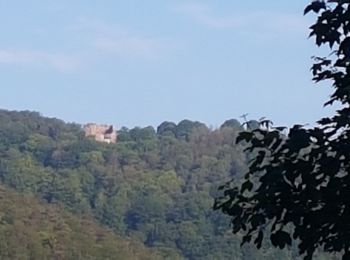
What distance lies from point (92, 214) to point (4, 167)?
9.51 m

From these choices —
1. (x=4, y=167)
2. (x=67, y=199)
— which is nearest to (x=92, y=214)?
(x=67, y=199)

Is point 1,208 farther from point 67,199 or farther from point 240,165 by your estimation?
point 240,165

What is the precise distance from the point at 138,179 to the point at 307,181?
52172 millimetres

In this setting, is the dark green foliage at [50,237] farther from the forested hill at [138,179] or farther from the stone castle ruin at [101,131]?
the stone castle ruin at [101,131]

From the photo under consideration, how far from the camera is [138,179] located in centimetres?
5541

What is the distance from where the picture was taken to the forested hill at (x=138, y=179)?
4562cm

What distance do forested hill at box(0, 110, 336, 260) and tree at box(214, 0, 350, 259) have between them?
30820 mm

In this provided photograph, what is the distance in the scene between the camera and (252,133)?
360 centimetres

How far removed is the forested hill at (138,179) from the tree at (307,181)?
3082 centimetres

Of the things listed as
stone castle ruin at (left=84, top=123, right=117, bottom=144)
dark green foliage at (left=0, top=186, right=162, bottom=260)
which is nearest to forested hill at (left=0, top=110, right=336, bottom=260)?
dark green foliage at (left=0, top=186, right=162, bottom=260)

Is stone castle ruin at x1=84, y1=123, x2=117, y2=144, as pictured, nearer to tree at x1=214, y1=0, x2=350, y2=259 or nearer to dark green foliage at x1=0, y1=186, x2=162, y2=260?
dark green foliage at x1=0, y1=186, x2=162, y2=260

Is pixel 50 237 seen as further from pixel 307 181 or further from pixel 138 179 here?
pixel 307 181

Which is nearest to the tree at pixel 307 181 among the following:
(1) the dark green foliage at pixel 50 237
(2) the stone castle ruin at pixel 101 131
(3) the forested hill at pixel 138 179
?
(1) the dark green foliage at pixel 50 237

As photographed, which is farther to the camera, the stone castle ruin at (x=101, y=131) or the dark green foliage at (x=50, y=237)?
the stone castle ruin at (x=101, y=131)
